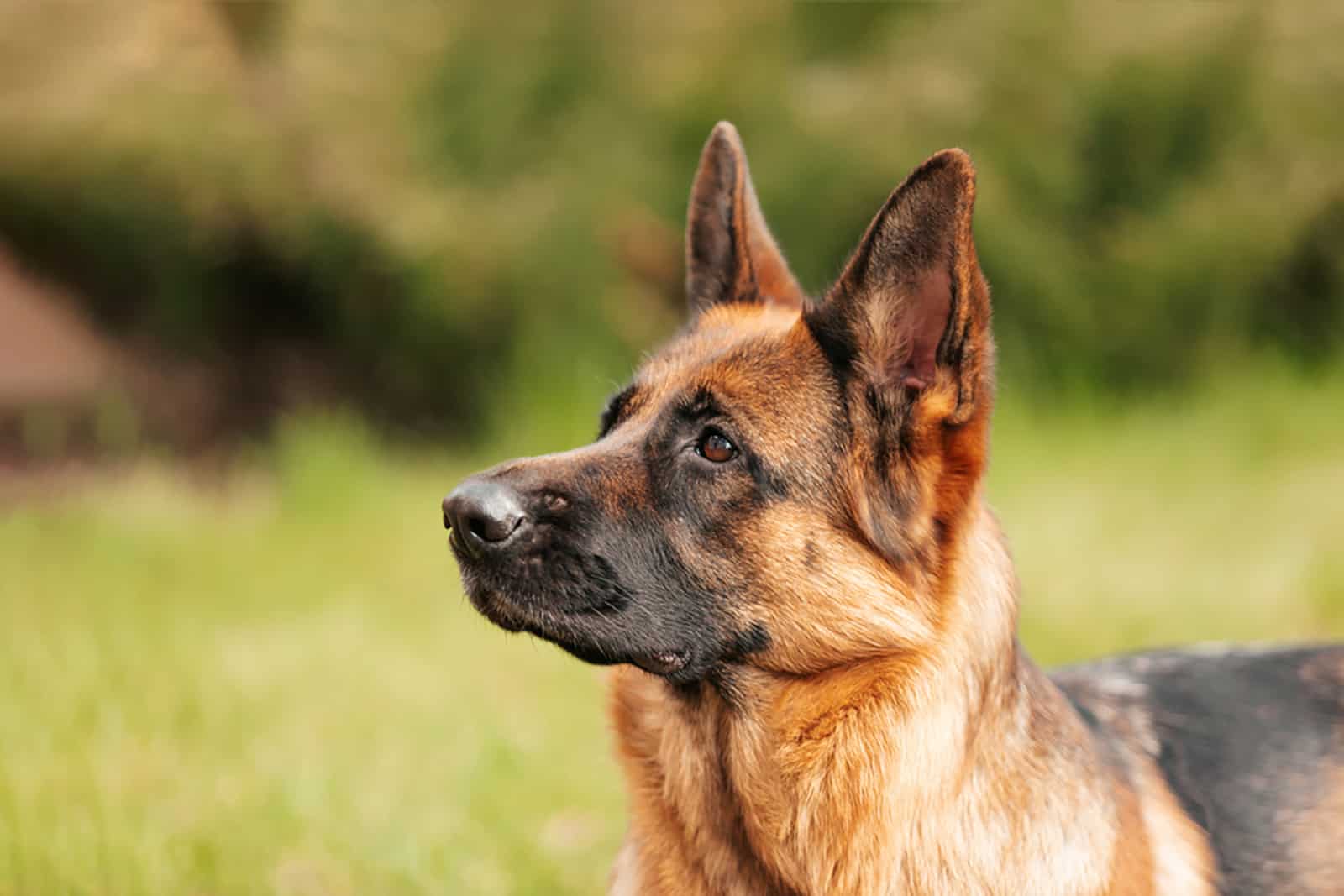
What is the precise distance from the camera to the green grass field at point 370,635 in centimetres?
443

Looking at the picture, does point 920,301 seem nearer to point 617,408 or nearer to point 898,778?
point 617,408

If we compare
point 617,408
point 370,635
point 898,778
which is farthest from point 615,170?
point 898,778

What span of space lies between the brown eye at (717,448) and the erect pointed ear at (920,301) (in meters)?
0.33

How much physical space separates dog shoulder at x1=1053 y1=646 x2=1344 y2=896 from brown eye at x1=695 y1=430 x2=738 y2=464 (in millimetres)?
1242


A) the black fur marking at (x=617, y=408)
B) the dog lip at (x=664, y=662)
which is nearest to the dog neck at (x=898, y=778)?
the dog lip at (x=664, y=662)

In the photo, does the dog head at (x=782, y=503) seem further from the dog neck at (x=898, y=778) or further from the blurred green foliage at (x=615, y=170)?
the blurred green foliage at (x=615, y=170)

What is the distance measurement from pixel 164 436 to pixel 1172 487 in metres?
7.53

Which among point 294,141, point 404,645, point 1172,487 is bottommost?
point 1172,487

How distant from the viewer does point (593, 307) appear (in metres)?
10.5

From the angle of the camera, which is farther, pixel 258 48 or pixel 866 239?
pixel 258 48

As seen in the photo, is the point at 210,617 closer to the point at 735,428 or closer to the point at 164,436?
the point at 164,436

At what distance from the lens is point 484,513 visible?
290 cm

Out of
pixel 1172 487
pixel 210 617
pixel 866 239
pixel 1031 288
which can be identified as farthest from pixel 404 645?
pixel 1031 288

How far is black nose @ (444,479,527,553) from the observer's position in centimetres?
289
